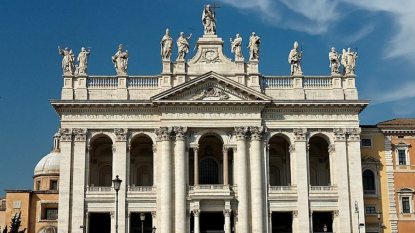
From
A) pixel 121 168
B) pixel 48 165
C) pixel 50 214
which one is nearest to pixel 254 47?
pixel 121 168

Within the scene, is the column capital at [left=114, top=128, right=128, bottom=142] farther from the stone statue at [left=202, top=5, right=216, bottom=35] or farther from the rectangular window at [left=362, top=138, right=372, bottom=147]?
the rectangular window at [left=362, top=138, right=372, bottom=147]

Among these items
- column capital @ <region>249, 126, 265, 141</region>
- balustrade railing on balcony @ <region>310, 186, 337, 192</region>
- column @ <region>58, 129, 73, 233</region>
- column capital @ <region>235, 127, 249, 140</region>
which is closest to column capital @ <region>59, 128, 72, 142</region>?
column @ <region>58, 129, 73, 233</region>

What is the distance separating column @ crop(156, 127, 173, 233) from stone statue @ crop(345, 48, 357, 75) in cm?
1707

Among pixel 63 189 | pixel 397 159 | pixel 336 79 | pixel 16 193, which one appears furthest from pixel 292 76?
pixel 16 193

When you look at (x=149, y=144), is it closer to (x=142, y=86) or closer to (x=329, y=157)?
Answer: (x=142, y=86)

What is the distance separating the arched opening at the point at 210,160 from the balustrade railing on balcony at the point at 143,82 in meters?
6.79

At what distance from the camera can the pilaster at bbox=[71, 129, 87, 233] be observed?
5831cm

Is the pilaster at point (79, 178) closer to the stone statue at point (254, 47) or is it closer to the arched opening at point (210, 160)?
the arched opening at point (210, 160)

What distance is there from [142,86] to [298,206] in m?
17.1

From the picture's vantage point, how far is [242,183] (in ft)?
193

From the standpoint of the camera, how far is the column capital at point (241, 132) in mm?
59656

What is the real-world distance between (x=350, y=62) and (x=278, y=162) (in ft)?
37.4

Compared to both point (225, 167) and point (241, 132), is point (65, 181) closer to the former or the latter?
point (225, 167)

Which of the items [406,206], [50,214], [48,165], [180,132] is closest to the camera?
[180,132]
